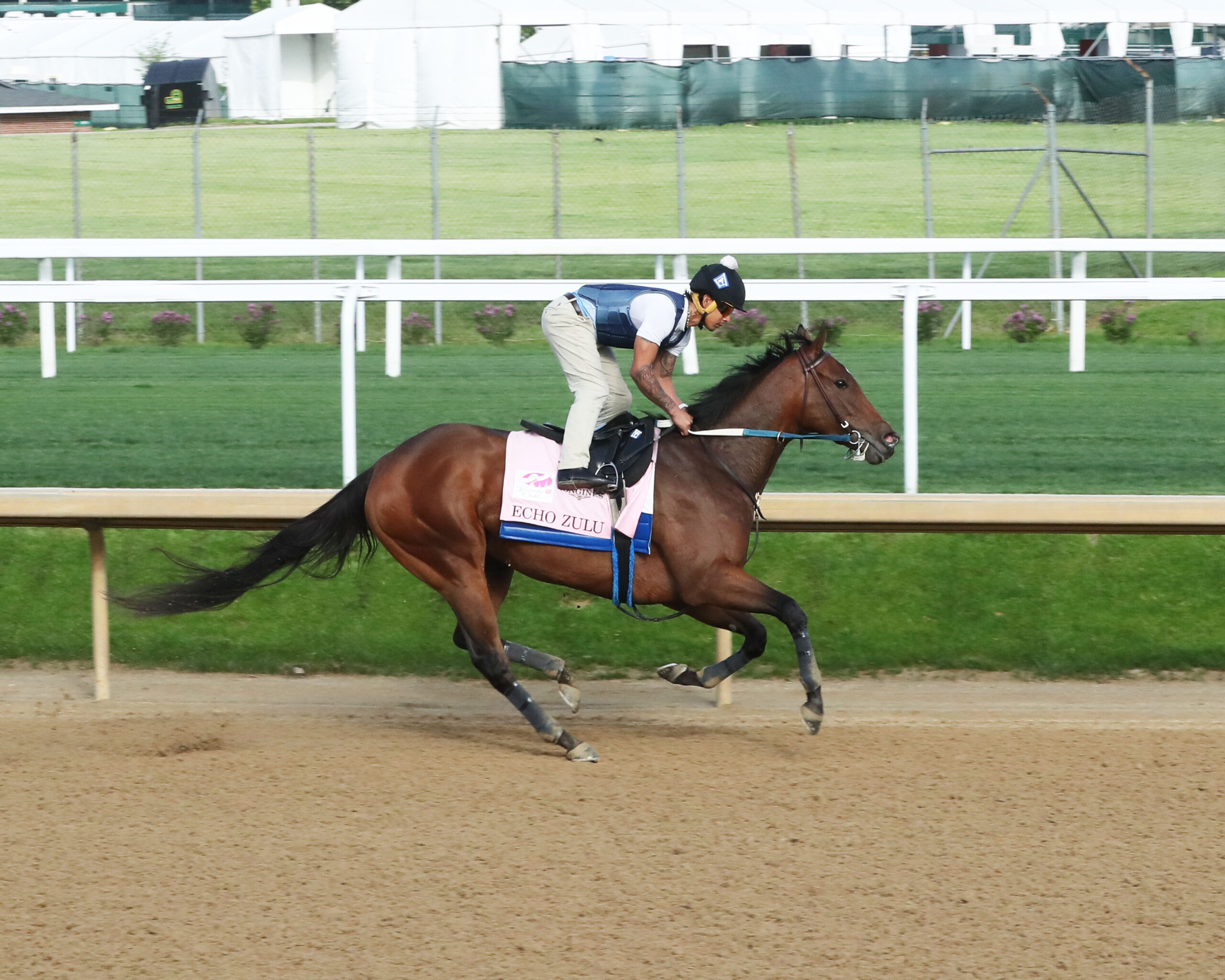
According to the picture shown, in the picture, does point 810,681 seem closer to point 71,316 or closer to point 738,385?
point 738,385

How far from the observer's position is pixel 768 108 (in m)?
27.0

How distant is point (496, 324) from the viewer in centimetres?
1386

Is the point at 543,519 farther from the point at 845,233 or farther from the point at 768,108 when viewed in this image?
the point at 768,108

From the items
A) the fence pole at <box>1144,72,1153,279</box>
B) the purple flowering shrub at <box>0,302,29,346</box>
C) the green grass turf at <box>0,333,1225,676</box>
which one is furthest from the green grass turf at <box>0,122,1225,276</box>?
the green grass turf at <box>0,333,1225,676</box>

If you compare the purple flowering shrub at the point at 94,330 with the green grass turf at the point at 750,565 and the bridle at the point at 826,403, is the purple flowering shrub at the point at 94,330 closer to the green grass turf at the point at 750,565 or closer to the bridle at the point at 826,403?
the green grass turf at the point at 750,565

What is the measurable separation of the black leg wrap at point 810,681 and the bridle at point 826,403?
0.63 meters

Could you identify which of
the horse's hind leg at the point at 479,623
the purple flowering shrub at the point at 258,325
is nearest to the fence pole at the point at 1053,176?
the purple flowering shrub at the point at 258,325

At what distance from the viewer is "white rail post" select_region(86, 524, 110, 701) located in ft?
19.8

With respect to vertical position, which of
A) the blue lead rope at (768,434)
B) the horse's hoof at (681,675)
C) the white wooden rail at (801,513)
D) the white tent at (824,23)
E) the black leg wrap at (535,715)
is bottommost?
the black leg wrap at (535,715)

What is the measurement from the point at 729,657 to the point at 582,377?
3.52ft

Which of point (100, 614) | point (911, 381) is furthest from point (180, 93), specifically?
point (100, 614)

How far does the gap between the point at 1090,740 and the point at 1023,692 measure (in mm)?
724

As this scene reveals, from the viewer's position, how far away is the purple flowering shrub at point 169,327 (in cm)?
1374

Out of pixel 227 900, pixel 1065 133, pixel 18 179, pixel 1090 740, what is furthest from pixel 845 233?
pixel 227 900
